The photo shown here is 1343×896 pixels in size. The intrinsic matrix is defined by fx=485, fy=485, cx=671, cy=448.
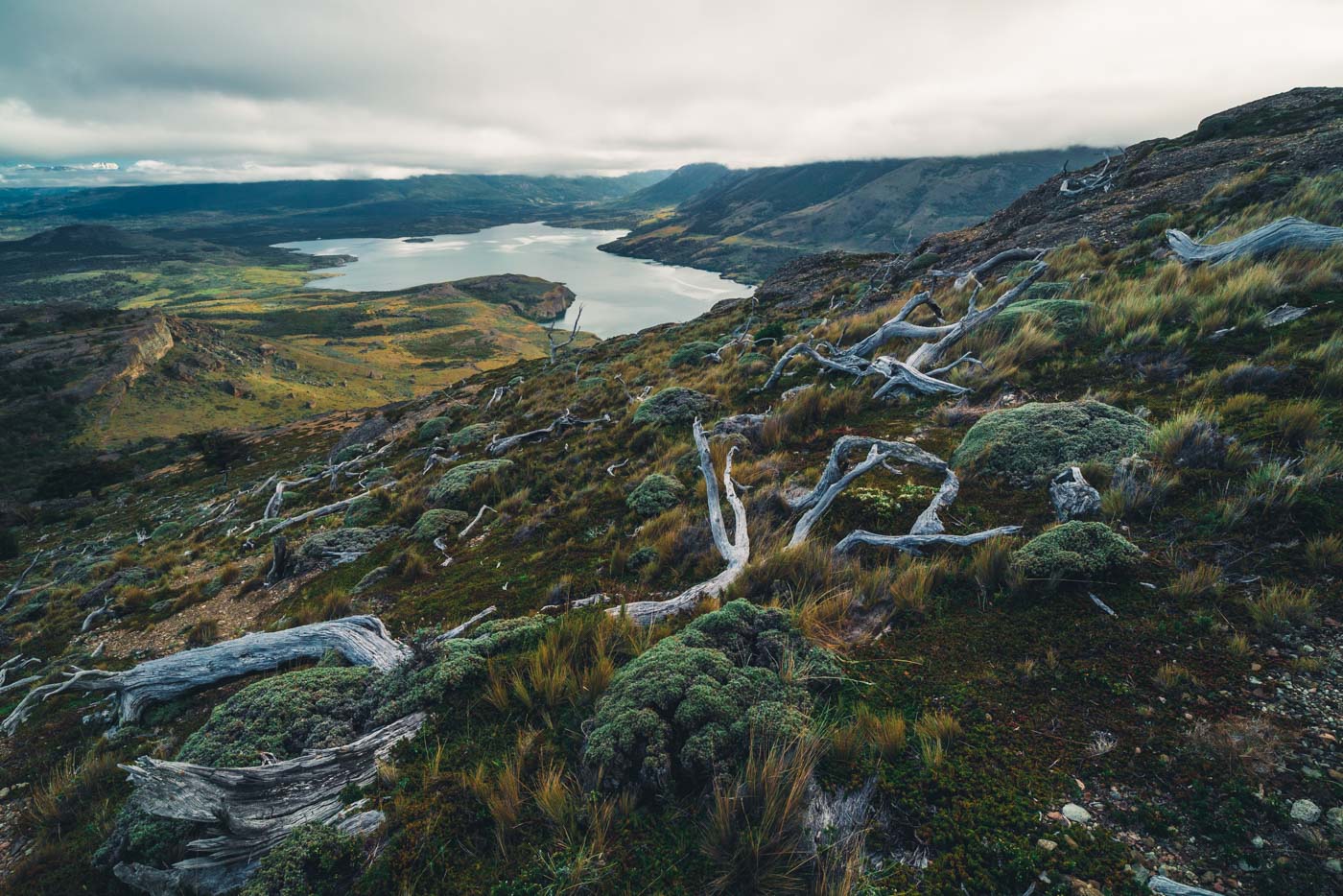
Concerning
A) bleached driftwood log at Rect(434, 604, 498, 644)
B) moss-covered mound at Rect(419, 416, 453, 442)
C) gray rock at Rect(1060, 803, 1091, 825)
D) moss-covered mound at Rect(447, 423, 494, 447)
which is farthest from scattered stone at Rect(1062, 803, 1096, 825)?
moss-covered mound at Rect(419, 416, 453, 442)

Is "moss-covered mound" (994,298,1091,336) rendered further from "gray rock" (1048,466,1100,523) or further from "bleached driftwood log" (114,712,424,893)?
"bleached driftwood log" (114,712,424,893)

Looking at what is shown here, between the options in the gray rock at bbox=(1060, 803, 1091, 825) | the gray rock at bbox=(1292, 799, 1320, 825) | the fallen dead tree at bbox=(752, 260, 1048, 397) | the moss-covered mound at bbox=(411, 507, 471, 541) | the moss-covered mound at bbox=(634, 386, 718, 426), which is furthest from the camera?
the moss-covered mound at bbox=(634, 386, 718, 426)

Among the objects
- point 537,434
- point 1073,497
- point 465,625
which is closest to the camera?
point 1073,497

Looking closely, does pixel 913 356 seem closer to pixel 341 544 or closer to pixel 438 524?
pixel 438 524

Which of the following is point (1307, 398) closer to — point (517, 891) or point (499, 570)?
point (517, 891)

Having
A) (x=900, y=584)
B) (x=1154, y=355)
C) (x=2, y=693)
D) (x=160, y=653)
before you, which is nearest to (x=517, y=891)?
(x=900, y=584)

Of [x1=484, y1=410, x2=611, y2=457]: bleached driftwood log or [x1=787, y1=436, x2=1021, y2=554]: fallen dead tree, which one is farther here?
[x1=484, y1=410, x2=611, y2=457]: bleached driftwood log

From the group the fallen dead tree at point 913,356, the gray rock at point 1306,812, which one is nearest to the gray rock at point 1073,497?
the gray rock at point 1306,812

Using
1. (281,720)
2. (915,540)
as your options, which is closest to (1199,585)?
(915,540)
